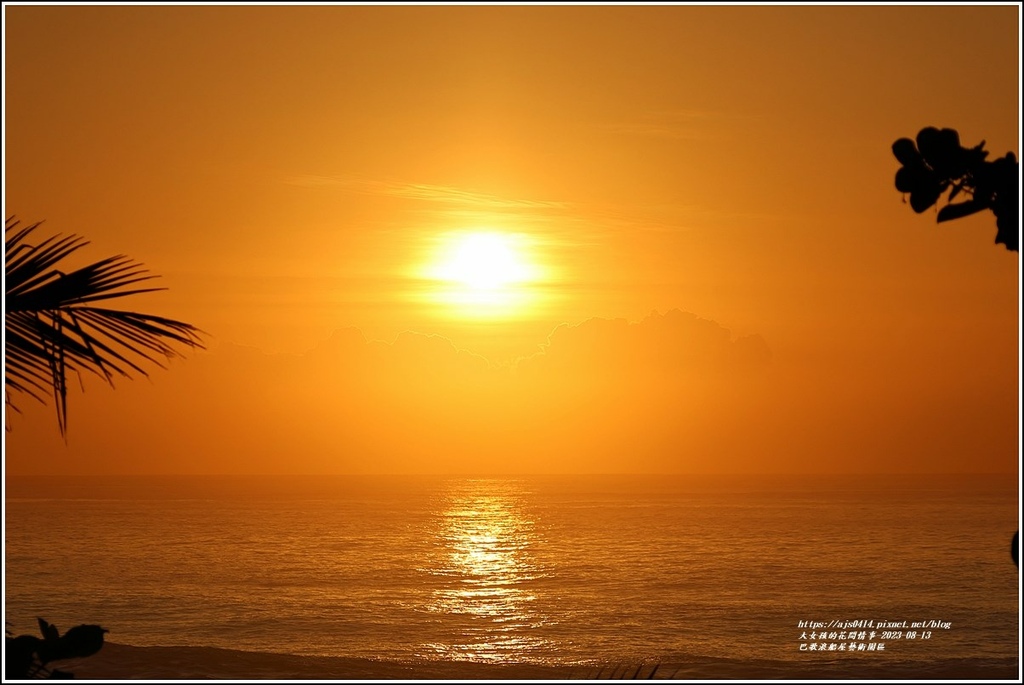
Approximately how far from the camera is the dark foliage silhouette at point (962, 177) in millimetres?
2480

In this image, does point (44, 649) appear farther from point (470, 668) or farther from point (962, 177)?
point (470, 668)

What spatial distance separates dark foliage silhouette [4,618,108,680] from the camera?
3.83m

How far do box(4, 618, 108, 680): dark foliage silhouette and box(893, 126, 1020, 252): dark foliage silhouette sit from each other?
122 inches

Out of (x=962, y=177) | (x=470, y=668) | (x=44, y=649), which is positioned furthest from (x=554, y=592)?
(x=962, y=177)

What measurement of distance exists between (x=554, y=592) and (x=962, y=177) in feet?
211

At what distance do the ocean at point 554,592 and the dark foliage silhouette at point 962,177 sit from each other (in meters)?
31.8

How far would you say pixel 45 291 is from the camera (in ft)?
10.8

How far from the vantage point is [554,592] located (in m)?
64.9

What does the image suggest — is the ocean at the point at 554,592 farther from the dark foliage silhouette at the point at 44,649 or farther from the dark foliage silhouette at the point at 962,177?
the dark foliage silhouette at the point at 962,177

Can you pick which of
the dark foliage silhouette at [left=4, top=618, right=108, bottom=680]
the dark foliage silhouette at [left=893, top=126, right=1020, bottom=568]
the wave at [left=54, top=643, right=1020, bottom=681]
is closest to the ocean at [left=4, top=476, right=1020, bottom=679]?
the wave at [left=54, top=643, right=1020, bottom=681]

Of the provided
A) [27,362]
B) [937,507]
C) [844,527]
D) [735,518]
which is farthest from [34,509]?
[27,362]

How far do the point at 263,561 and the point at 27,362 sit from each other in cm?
8145

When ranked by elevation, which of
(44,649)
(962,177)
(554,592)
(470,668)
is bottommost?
(44,649)

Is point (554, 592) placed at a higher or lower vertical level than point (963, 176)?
higher
